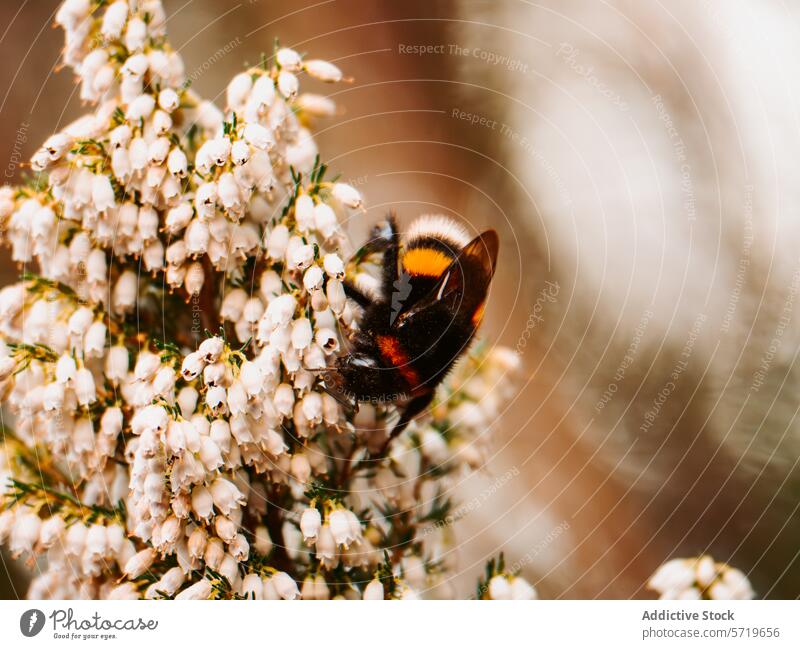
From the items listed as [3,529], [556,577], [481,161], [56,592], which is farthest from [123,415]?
[556,577]

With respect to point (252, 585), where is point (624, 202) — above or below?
above

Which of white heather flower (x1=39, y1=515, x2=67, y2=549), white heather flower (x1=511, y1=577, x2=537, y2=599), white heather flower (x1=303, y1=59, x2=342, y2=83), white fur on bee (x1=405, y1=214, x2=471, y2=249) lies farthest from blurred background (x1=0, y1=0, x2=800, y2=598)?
white heather flower (x1=39, y1=515, x2=67, y2=549)

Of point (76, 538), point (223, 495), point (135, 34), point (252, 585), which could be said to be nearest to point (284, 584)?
point (252, 585)

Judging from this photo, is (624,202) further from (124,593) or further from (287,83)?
(124,593)

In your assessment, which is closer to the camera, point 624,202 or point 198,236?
point 198,236

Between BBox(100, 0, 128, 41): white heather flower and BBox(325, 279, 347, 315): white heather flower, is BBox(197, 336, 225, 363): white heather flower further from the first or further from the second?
BBox(100, 0, 128, 41): white heather flower
